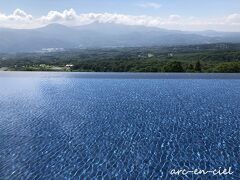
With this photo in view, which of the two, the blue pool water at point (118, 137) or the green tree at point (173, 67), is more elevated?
the blue pool water at point (118, 137)

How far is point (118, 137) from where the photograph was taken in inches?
542

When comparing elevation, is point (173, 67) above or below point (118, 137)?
below

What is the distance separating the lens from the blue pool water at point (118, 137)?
10164 mm

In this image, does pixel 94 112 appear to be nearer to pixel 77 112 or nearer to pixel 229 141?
pixel 77 112

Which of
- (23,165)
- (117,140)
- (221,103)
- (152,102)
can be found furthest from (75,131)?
(221,103)

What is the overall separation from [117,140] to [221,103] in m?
11.9

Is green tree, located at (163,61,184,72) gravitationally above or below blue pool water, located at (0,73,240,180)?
below

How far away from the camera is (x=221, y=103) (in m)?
22.3

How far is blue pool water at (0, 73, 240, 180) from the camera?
33.3 ft

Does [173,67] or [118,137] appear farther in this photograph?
[173,67]

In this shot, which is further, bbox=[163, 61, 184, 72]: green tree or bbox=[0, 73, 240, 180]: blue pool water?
bbox=[163, 61, 184, 72]: green tree

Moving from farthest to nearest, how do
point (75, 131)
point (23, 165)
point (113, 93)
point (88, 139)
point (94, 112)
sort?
point (113, 93)
point (94, 112)
point (75, 131)
point (88, 139)
point (23, 165)

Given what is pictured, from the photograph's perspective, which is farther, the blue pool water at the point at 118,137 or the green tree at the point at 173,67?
the green tree at the point at 173,67

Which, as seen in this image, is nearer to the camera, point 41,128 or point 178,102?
point 41,128
